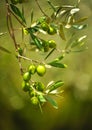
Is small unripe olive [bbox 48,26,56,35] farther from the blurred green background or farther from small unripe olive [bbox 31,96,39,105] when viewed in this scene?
the blurred green background

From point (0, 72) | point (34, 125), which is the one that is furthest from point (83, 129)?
point (0, 72)

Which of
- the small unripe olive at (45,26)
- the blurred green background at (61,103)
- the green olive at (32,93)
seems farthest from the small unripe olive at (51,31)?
the blurred green background at (61,103)

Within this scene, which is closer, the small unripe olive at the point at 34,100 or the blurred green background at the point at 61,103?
the small unripe olive at the point at 34,100

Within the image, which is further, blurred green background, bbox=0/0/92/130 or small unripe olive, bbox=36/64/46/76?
blurred green background, bbox=0/0/92/130

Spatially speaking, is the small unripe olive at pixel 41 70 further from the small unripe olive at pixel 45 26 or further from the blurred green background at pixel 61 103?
the blurred green background at pixel 61 103

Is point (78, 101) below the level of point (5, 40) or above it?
below

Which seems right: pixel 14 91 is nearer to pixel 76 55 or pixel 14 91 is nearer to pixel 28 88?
pixel 76 55

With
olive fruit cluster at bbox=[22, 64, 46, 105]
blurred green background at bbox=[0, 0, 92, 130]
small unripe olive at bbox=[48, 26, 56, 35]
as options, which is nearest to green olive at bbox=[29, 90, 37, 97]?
olive fruit cluster at bbox=[22, 64, 46, 105]

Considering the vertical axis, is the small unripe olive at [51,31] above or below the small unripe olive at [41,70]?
above

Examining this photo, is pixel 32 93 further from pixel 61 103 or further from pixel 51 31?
pixel 61 103
